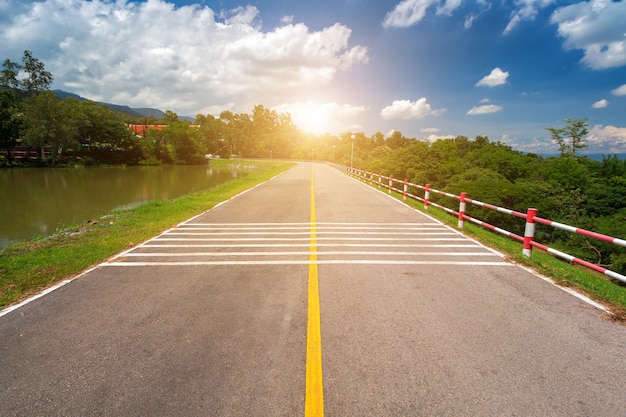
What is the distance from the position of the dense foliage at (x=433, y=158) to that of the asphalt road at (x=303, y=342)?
70.0 ft

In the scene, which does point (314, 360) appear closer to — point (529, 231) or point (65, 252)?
point (529, 231)

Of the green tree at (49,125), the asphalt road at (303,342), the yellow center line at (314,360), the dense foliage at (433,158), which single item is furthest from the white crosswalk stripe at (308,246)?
the green tree at (49,125)

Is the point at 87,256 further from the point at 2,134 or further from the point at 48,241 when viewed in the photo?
the point at 2,134

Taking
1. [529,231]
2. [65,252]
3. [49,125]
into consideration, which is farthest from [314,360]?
[49,125]

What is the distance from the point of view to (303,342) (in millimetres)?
3529

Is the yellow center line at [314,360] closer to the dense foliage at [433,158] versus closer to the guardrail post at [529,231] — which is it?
the guardrail post at [529,231]

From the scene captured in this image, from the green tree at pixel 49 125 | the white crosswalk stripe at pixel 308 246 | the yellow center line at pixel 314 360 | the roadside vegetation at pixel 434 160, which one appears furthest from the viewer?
the green tree at pixel 49 125

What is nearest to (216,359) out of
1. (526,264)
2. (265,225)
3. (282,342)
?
(282,342)

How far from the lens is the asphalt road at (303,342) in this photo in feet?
8.88

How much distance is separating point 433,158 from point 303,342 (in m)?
45.5

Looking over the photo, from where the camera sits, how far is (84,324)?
13.1 ft

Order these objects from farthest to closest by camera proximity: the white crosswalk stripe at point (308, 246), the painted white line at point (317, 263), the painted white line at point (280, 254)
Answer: the painted white line at point (280, 254)
the white crosswalk stripe at point (308, 246)
the painted white line at point (317, 263)

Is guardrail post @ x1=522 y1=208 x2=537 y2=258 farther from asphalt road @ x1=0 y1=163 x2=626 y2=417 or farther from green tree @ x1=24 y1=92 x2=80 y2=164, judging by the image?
green tree @ x1=24 y1=92 x2=80 y2=164

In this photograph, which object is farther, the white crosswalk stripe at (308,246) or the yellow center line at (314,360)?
the white crosswalk stripe at (308,246)
